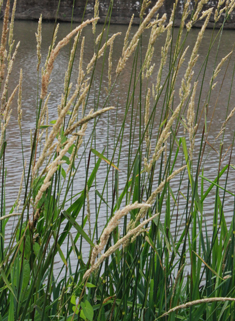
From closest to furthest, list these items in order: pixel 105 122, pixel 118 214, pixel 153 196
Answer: pixel 118 214, pixel 153 196, pixel 105 122

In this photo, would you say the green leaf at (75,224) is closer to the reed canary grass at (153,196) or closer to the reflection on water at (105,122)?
the reed canary grass at (153,196)

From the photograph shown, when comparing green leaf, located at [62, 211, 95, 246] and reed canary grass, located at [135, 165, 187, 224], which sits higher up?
reed canary grass, located at [135, 165, 187, 224]

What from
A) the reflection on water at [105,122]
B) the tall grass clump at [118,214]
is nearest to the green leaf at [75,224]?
the tall grass clump at [118,214]

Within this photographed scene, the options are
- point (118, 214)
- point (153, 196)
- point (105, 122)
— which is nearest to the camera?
point (118, 214)

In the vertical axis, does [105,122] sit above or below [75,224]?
below

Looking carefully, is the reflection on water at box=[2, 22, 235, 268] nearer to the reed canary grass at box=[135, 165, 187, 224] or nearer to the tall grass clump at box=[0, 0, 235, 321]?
the tall grass clump at box=[0, 0, 235, 321]

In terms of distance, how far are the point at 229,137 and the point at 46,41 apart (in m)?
4.19

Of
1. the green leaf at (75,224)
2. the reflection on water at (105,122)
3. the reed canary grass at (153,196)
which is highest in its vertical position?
the reed canary grass at (153,196)

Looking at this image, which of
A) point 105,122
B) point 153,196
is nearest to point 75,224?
point 153,196

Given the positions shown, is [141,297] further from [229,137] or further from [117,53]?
[117,53]

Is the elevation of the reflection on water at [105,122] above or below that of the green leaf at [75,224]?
below

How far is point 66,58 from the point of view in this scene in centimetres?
479

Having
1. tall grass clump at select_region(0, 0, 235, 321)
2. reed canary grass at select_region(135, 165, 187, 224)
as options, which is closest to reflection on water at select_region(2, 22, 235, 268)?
tall grass clump at select_region(0, 0, 235, 321)

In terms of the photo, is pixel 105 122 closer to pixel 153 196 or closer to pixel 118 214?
pixel 153 196
